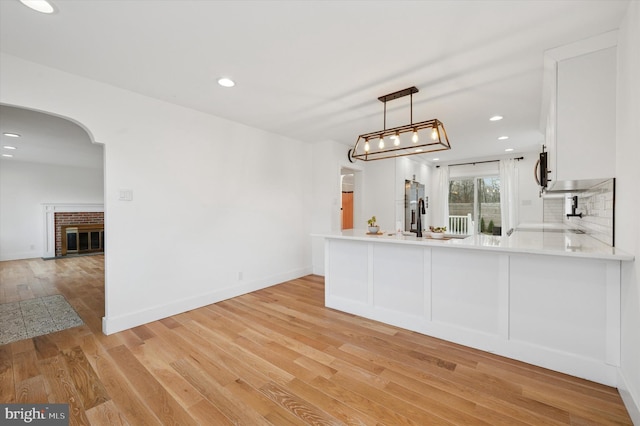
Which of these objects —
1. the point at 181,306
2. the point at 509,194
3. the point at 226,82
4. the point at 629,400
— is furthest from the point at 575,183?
the point at 509,194

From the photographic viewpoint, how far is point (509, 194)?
6438 millimetres

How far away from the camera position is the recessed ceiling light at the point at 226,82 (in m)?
2.72

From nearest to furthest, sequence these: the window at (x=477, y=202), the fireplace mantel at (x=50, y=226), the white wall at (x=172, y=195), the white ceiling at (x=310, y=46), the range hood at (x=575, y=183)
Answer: the white ceiling at (x=310, y=46)
the range hood at (x=575, y=183)
the white wall at (x=172, y=195)
the window at (x=477, y=202)
the fireplace mantel at (x=50, y=226)

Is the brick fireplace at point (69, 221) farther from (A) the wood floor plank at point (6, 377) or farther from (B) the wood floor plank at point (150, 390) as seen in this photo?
(B) the wood floor plank at point (150, 390)

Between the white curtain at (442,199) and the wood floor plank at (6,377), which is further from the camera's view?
the white curtain at (442,199)

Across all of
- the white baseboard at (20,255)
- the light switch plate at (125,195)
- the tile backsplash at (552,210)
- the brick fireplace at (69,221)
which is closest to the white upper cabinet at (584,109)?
the light switch plate at (125,195)

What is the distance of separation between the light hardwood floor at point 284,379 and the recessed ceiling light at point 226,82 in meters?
2.51

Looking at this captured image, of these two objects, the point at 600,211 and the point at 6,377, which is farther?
the point at 600,211

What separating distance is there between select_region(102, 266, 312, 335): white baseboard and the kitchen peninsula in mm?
1706

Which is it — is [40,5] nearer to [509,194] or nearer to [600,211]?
[600,211]

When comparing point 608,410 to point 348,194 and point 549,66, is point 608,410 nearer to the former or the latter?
point 549,66

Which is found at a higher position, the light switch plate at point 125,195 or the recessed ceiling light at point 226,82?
the recessed ceiling light at point 226,82

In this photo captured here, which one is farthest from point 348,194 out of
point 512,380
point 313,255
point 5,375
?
point 5,375

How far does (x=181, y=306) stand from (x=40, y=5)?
9.60ft
